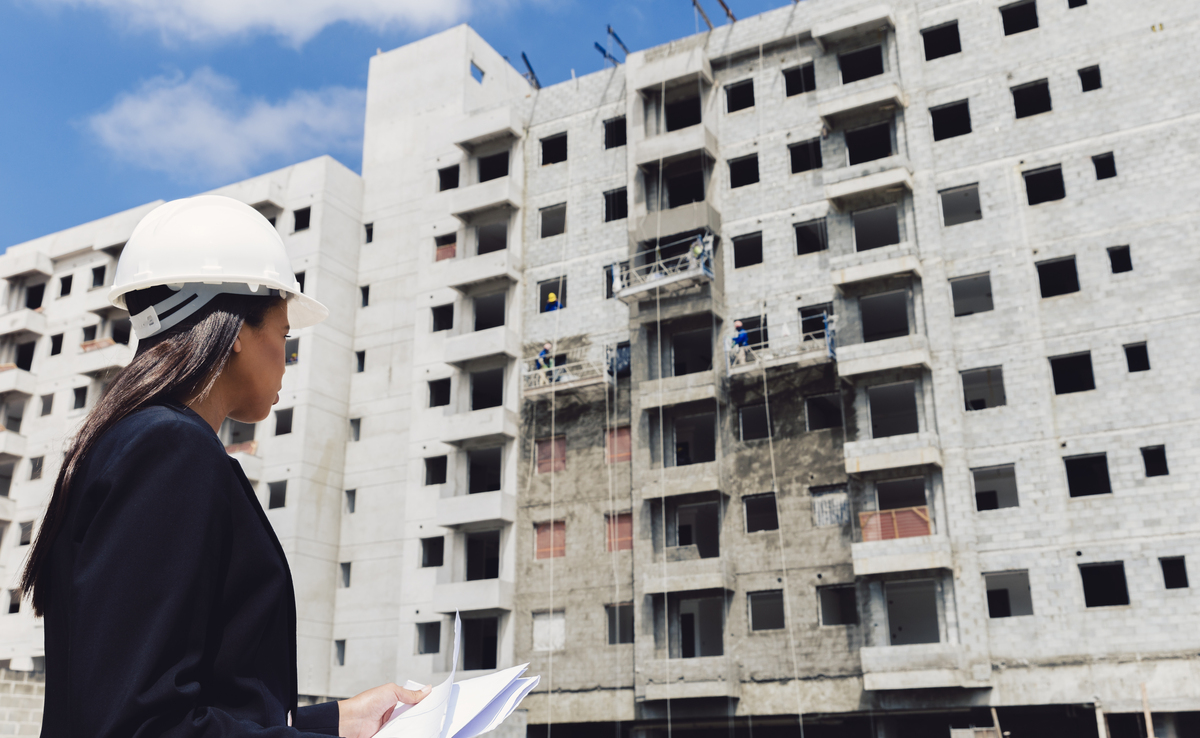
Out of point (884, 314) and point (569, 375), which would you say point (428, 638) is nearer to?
point (569, 375)

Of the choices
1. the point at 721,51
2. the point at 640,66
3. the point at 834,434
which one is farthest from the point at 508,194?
the point at 834,434

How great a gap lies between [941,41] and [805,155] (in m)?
5.62

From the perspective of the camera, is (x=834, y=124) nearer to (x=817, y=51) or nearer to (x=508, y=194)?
(x=817, y=51)

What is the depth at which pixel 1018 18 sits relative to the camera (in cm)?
3297

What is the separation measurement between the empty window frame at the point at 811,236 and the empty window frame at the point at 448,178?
15.4m

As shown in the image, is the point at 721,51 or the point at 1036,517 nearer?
the point at 1036,517

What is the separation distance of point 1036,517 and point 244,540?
2971cm

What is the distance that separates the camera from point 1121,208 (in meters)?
29.8

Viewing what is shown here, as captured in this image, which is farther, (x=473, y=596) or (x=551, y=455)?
(x=551, y=455)

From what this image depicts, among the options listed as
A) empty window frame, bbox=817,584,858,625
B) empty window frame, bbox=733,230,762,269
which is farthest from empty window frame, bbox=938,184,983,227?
empty window frame, bbox=817,584,858,625

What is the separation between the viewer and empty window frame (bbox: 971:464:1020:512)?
30203 millimetres

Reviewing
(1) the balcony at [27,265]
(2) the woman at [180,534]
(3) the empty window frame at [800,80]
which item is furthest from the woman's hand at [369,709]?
(1) the balcony at [27,265]

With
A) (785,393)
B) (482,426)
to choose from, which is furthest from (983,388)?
(482,426)

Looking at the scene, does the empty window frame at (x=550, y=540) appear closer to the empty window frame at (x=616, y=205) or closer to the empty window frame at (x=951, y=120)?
the empty window frame at (x=616, y=205)
